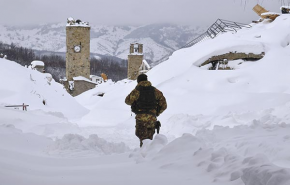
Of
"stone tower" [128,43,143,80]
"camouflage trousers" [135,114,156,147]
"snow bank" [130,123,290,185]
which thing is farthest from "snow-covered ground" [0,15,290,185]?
"stone tower" [128,43,143,80]

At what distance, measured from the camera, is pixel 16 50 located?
4929 inches

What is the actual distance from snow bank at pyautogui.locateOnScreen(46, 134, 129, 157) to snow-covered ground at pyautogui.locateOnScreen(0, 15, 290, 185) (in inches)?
0.6

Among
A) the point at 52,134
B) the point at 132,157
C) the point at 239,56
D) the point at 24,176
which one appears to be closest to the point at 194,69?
the point at 239,56

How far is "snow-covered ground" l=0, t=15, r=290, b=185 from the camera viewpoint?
3311mm

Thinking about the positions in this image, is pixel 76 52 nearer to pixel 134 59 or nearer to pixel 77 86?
pixel 77 86

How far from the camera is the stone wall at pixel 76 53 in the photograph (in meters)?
47.3

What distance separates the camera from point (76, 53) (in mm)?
47312

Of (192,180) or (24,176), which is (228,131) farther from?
(24,176)

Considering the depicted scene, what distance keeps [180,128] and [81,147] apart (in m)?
5.80

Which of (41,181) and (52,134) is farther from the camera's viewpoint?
(52,134)

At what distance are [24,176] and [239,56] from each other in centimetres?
1429

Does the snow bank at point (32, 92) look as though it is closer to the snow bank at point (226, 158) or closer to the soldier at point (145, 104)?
the soldier at point (145, 104)

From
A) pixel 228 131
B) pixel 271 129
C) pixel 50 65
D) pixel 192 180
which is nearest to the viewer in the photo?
pixel 192 180

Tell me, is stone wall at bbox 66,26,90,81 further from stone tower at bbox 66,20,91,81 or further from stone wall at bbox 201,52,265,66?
stone wall at bbox 201,52,265,66
